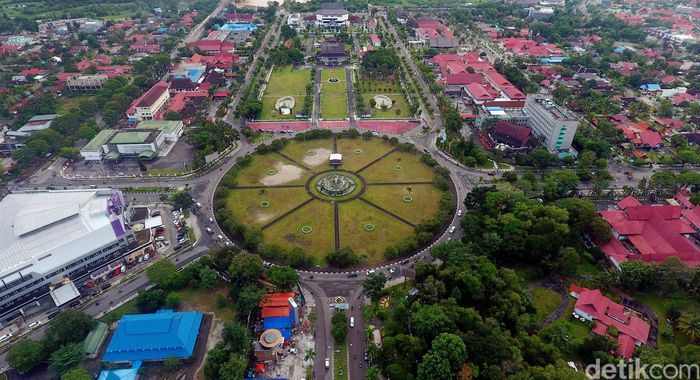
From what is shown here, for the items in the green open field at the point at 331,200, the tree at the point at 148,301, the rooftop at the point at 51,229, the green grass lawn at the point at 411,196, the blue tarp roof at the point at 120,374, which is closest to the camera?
the blue tarp roof at the point at 120,374

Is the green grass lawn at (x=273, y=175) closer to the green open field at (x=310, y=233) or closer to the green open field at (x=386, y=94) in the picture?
the green open field at (x=310, y=233)

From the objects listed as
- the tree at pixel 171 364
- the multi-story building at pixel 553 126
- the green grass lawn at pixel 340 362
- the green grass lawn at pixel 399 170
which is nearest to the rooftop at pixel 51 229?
the tree at pixel 171 364

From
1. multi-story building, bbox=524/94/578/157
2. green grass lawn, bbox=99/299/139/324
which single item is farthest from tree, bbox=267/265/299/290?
multi-story building, bbox=524/94/578/157

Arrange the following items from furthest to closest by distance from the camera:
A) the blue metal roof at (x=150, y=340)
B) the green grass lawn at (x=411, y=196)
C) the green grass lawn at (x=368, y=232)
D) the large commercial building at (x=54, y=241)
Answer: the green grass lawn at (x=411, y=196) → the green grass lawn at (x=368, y=232) → the large commercial building at (x=54, y=241) → the blue metal roof at (x=150, y=340)

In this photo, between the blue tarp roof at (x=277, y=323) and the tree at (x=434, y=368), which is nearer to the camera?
the tree at (x=434, y=368)

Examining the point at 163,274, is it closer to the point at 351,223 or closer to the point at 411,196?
the point at 351,223

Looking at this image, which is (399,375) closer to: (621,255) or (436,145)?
(621,255)

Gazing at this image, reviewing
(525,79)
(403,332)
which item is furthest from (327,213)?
(525,79)

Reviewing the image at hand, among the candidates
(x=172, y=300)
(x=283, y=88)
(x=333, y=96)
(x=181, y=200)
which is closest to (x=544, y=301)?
(x=172, y=300)
